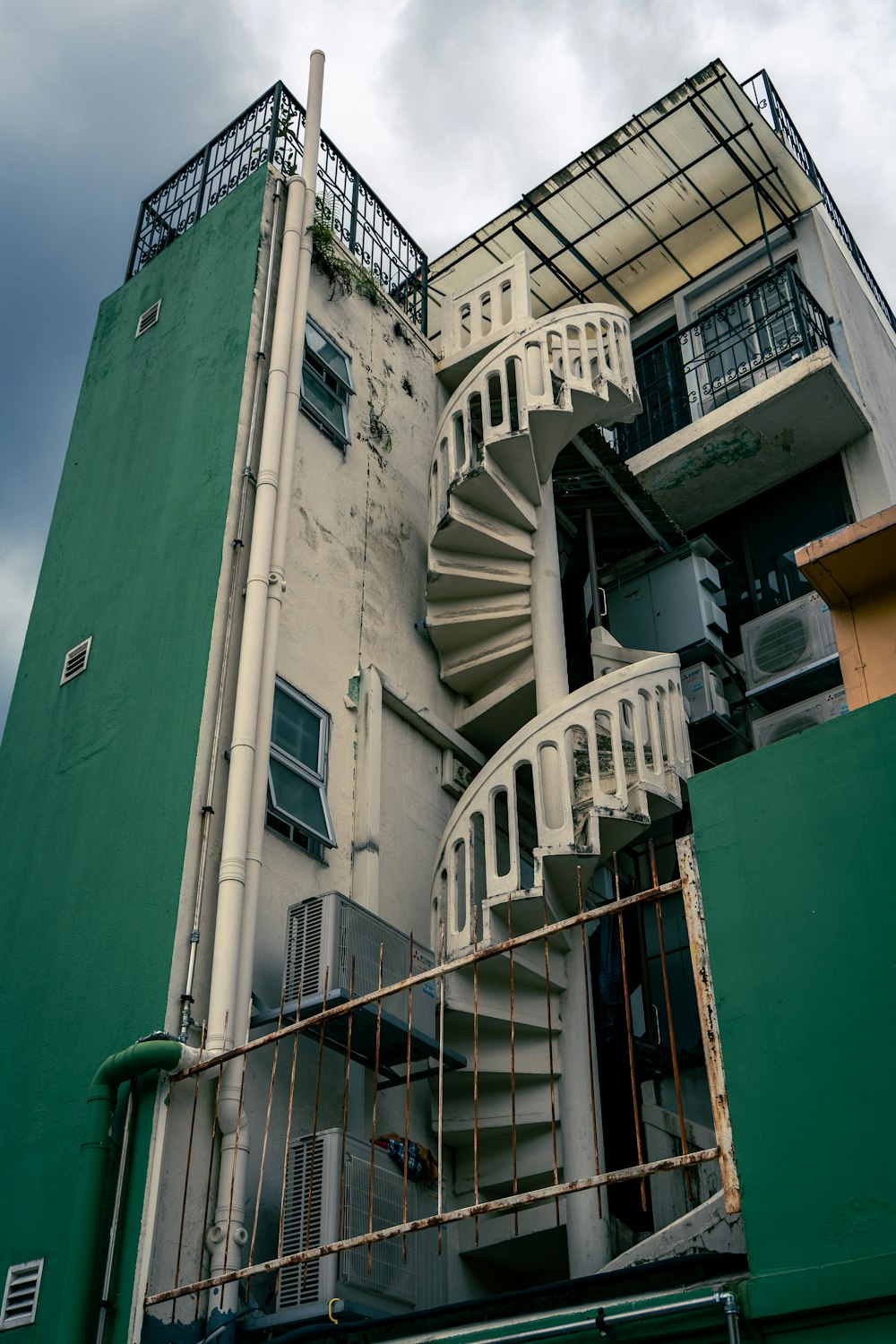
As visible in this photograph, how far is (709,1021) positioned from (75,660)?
Result: 16.8 feet

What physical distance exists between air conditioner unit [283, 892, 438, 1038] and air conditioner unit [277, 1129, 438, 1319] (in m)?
0.66

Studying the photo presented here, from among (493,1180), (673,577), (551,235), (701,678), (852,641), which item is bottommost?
(493,1180)

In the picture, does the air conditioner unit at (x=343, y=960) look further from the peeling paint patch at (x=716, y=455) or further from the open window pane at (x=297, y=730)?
the peeling paint patch at (x=716, y=455)

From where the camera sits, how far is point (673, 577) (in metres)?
10.5

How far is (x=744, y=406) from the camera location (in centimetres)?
1065

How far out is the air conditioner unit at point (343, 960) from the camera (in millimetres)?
6145

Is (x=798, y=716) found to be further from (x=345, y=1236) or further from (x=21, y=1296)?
(x=21, y=1296)

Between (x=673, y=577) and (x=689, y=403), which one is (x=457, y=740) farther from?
(x=689, y=403)

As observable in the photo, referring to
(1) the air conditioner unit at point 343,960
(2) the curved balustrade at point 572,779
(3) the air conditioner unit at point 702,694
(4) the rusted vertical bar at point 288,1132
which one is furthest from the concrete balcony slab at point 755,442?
(4) the rusted vertical bar at point 288,1132

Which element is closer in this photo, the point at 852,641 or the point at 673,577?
the point at 852,641

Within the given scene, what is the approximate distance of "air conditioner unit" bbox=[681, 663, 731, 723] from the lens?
31.9ft

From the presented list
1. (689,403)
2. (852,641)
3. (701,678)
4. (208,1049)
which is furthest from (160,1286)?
(689,403)

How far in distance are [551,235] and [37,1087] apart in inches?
377

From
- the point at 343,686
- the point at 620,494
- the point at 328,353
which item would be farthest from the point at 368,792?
the point at 620,494
